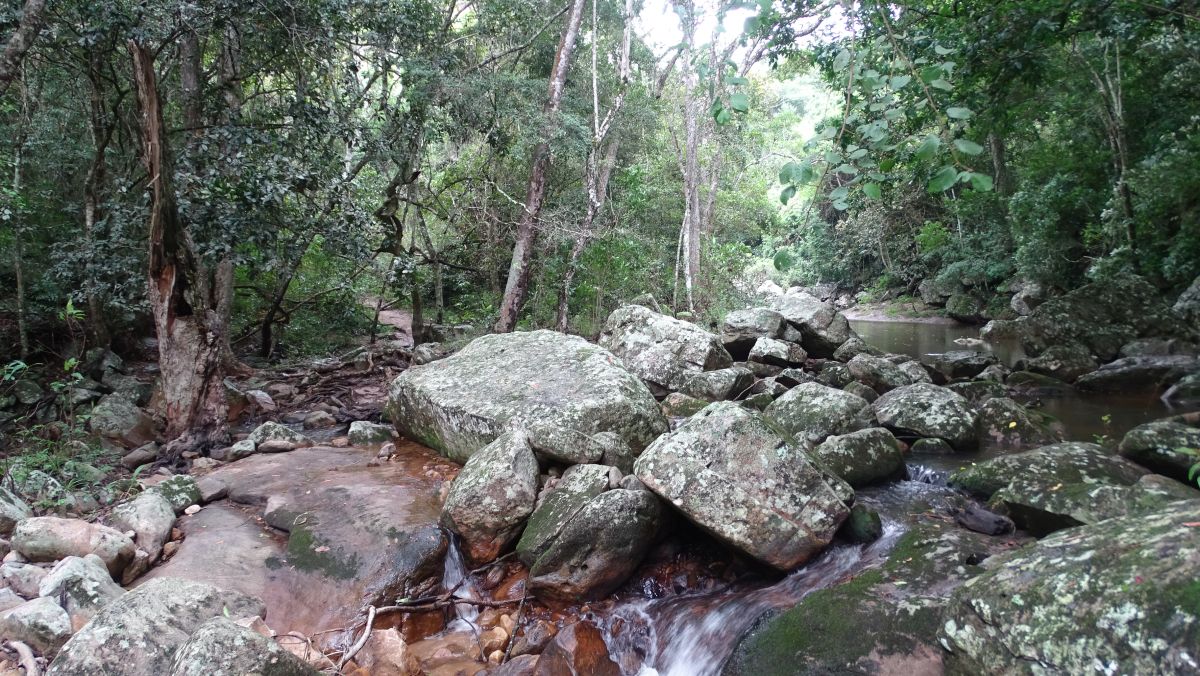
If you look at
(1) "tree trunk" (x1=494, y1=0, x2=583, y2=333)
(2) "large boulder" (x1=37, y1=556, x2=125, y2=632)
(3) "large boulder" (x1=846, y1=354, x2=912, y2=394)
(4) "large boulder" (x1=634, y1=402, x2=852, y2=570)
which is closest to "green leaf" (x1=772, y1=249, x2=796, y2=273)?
(4) "large boulder" (x1=634, y1=402, x2=852, y2=570)

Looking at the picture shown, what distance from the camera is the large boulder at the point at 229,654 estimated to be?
2.63 m

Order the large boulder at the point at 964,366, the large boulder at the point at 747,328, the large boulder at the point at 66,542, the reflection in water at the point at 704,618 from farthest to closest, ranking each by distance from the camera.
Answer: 1. the large boulder at the point at 747,328
2. the large boulder at the point at 964,366
3. the large boulder at the point at 66,542
4. the reflection in water at the point at 704,618

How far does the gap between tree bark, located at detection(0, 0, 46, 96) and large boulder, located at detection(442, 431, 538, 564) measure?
5.07 meters

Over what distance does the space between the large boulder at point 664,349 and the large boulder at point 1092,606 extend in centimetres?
666

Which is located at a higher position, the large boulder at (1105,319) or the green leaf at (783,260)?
the green leaf at (783,260)

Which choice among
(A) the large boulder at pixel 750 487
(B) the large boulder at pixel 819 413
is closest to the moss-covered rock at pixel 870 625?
(A) the large boulder at pixel 750 487

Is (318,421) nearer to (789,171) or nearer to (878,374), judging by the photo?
(789,171)

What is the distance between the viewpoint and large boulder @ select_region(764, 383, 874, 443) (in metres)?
6.98

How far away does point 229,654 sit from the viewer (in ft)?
8.79

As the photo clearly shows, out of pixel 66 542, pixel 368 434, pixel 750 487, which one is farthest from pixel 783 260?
pixel 368 434

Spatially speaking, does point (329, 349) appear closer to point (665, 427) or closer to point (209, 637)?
point (665, 427)

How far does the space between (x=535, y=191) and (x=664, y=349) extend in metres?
3.79

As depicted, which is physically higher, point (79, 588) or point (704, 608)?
point (79, 588)

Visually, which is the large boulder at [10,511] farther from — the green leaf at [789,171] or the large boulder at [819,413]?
the large boulder at [819,413]
